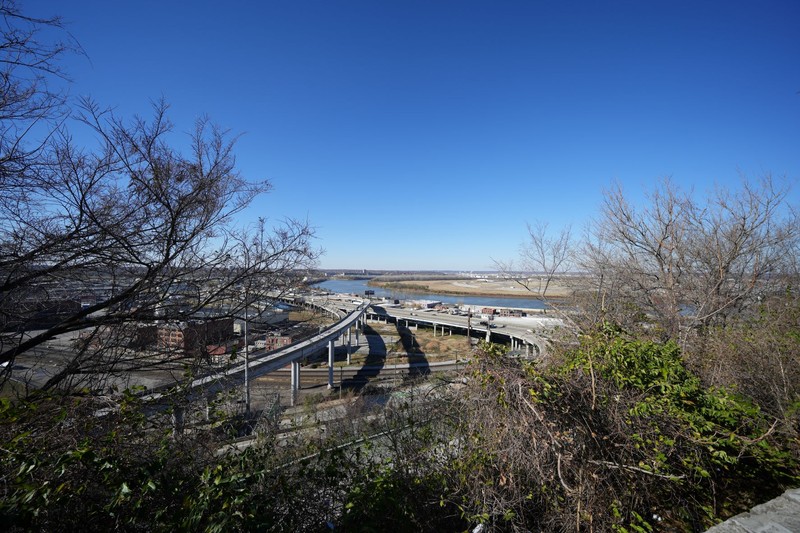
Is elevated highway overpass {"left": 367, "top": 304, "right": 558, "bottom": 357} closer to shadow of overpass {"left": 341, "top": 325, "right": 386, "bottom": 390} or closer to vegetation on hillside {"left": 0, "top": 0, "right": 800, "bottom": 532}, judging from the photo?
shadow of overpass {"left": 341, "top": 325, "right": 386, "bottom": 390}

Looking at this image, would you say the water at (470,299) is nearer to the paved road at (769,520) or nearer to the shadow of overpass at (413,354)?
the shadow of overpass at (413,354)

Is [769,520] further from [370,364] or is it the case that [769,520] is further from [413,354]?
[413,354]

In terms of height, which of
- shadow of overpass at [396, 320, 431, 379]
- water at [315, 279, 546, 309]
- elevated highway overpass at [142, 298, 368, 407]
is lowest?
shadow of overpass at [396, 320, 431, 379]

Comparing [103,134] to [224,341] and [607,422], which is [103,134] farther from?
[607,422]

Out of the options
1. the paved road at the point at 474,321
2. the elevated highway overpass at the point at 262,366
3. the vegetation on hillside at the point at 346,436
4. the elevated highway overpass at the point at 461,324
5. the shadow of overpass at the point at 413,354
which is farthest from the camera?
the paved road at the point at 474,321

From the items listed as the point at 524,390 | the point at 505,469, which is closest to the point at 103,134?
the point at 524,390

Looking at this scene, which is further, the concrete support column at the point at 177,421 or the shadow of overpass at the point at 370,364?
the shadow of overpass at the point at 370,364

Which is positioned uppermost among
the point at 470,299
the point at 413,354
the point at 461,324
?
the point at 461,324

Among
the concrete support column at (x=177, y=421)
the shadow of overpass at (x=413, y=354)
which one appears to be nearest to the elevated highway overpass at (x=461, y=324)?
the shadow of overpass at (x=413, y=354)

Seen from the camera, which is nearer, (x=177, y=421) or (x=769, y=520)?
(x=769, y=520)

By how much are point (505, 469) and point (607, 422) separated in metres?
1.17

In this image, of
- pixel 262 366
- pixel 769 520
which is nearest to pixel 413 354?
pixel 262 366

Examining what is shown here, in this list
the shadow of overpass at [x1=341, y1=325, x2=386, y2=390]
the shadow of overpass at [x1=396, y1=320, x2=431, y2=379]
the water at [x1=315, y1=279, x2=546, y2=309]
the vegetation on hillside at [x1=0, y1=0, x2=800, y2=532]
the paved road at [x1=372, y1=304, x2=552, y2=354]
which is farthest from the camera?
the water at [x1=315, y1=279, x2=546, y2=309]

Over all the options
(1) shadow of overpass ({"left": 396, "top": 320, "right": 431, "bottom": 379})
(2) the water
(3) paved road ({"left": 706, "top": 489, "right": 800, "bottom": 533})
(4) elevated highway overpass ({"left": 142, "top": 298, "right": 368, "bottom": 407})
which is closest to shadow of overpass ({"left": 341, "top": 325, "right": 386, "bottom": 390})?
(4) elevated highway overpass ({"left": 142, "top": 298, "right": 368, "bottom": 407})
